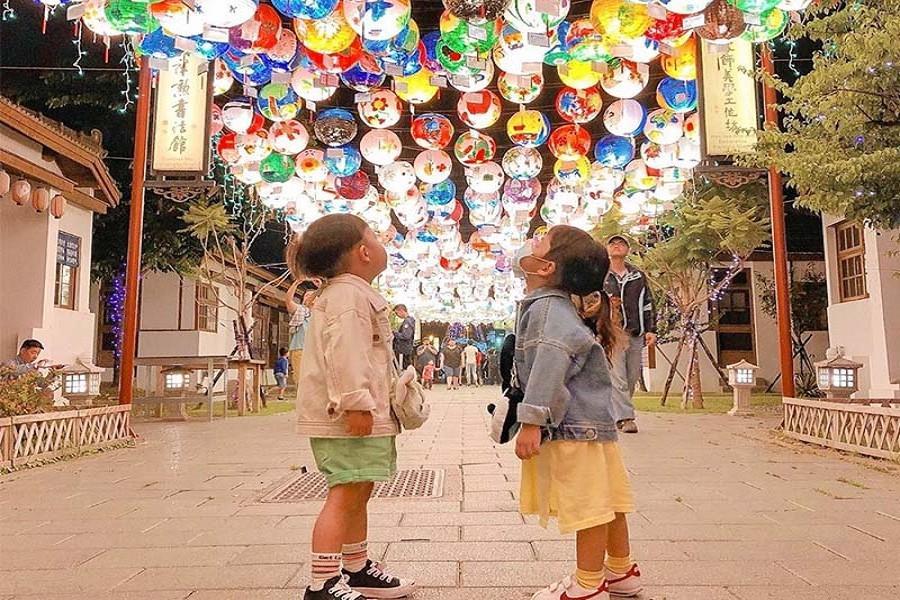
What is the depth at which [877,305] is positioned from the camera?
11219 millimetres

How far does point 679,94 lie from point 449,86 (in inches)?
114

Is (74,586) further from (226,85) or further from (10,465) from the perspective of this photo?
(226,85)

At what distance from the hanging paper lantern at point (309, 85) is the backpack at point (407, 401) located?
6.66m

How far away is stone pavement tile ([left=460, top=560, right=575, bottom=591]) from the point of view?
2.71m

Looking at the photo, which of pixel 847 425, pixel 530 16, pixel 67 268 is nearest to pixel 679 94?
pixel 530 16

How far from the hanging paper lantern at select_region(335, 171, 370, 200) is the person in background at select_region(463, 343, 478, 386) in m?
14.2

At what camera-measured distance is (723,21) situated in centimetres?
639

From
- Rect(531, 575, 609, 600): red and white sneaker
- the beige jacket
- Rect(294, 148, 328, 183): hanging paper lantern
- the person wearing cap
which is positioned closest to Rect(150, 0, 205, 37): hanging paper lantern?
the person wearing cap

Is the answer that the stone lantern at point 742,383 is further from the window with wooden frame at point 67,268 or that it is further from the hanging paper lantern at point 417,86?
the window with wooden frame at point 67,268

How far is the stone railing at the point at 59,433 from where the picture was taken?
5.90 m

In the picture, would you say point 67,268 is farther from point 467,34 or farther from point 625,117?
point 625,117

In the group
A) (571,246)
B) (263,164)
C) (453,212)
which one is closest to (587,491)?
(571,246)

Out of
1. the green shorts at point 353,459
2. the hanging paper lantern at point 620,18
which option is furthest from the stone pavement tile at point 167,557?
the hanging paper lantern at point 620,18

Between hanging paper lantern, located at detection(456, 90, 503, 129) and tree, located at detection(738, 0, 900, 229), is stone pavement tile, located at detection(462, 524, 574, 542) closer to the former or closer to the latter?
tree, located at detection(738, 0, 900, 229)
